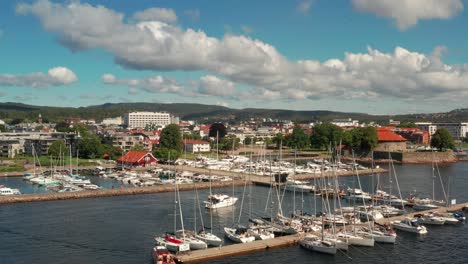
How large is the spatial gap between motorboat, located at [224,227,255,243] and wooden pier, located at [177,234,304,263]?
58 centimetres

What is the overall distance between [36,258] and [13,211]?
11.9 m

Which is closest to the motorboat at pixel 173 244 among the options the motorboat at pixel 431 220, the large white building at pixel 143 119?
the motorboat at pixel 431 220

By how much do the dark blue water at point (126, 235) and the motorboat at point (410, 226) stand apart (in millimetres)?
537

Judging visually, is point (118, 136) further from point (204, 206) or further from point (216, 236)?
point (216, 236)

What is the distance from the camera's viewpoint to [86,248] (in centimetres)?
2475

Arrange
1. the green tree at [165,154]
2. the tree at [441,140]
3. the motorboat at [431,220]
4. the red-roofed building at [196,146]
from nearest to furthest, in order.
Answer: the motorboat at [431,220]
the green tree at [165,154]
the tree at [441,140]
the red-roofed building at [196,146]

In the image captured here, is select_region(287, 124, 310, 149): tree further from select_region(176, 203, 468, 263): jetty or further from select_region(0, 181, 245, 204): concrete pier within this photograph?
select_region(176, 203, 468, 263): jetty

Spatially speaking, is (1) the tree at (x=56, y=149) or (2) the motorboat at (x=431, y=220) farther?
(1) the tree at (x=56, y=149)

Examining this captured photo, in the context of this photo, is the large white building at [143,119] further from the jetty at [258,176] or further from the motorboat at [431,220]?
the motorboat at [431,220]

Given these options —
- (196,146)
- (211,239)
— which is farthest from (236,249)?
(196,146)

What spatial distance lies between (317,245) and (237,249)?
12.5 feet

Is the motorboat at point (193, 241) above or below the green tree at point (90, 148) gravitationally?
below

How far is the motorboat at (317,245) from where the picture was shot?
24.0 metres

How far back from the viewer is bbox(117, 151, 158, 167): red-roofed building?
59.7 meters
